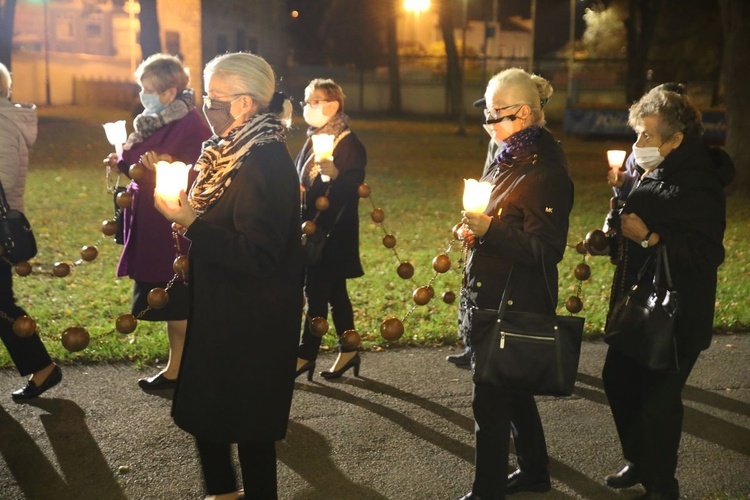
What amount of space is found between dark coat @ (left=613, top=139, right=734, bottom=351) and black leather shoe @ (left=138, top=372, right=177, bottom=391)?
3243 millimetres

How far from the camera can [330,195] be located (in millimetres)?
5914

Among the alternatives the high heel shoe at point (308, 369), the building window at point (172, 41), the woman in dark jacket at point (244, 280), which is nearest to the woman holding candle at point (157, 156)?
the high heel shoe at point (308, 369)

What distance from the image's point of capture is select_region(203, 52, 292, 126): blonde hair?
3627 mm

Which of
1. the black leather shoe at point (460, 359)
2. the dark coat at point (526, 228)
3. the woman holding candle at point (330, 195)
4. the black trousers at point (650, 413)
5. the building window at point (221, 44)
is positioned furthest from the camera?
the building window at point (221, 44)

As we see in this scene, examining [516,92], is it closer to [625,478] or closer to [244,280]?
[244,280]

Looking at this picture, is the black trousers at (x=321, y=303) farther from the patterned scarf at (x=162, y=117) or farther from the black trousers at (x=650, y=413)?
the black trousers at (x=650, y=413)

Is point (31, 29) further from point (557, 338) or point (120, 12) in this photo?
point (557, 338)

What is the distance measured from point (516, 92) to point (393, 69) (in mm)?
46268

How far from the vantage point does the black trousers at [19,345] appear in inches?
214

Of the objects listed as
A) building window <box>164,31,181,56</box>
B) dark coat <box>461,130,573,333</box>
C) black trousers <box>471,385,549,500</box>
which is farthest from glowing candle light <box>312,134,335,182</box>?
building window <box>164,31,181,56</box>

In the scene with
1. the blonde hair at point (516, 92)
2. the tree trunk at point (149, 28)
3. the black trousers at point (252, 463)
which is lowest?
the black trousers at point (252, 463)

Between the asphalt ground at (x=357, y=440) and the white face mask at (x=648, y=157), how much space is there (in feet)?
5.55

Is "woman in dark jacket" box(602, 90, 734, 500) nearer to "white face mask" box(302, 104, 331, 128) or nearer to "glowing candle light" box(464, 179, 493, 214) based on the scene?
"glowing candle light" box(464, 179, 493, 214)

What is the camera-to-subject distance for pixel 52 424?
5.26 metres
